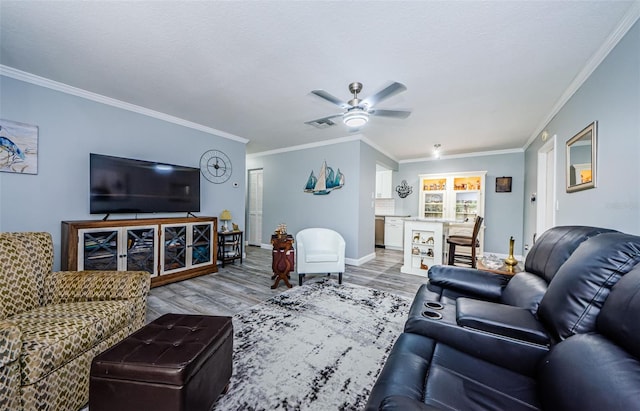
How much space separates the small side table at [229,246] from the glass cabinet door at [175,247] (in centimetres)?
78

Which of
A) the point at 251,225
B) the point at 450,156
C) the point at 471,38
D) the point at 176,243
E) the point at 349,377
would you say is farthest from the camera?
the point at 251,225

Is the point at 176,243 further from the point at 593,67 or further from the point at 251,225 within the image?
the point at 593,67

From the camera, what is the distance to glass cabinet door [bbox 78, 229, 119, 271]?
8.60 feet

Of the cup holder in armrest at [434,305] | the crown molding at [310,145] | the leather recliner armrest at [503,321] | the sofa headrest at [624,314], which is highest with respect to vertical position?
the crown molding at [310,145]

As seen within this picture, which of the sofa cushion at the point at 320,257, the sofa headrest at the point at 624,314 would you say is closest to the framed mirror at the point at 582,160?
the sofa headrest at the point at 624,314

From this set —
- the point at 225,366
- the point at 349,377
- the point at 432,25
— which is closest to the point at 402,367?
the point at 349,377

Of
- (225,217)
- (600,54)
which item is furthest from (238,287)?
(600,54)

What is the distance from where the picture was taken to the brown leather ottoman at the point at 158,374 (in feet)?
3.53

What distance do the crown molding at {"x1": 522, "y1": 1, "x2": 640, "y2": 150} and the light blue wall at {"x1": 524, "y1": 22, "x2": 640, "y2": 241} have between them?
0.04 m

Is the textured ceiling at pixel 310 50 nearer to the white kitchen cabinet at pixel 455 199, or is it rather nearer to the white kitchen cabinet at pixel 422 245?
the white kitchen cabinet at pixel 422 245

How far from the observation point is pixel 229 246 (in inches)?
175

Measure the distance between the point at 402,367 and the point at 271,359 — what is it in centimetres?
115

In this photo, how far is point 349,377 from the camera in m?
1.61

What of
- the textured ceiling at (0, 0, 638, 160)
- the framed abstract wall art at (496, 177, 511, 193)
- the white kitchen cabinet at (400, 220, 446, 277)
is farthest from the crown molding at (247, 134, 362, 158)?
the framed abstract wall art at (496, 177, 511, 193)
